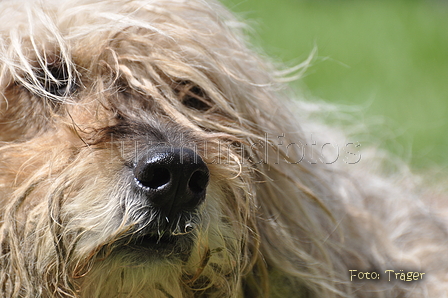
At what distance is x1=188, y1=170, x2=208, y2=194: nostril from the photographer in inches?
69.3

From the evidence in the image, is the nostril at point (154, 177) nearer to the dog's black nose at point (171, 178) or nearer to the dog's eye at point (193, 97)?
the dog's black nose at point (171, 178)

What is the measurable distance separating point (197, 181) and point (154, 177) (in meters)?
0.11

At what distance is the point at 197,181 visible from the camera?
1770 millimetres

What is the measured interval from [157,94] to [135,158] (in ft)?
1.08

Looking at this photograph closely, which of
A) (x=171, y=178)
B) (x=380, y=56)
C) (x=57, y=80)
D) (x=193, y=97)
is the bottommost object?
(x=171, y=178)

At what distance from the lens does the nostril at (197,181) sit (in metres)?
1.76

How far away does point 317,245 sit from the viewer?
223 centimetres

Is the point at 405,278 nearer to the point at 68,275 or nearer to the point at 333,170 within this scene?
the point at 333,170

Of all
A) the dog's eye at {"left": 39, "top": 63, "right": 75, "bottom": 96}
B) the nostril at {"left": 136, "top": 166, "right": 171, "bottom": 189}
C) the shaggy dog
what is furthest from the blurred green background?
the nostril at {"left": 136, "top": 166, "right": 171, "bottom": 189}

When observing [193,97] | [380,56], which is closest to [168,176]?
[193,97]

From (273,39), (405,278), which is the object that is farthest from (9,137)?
(273,39)

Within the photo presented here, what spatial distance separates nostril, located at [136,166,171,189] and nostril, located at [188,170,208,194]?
0.06 m

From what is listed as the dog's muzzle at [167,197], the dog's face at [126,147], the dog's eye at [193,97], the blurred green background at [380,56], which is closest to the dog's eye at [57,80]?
the dog's face at [126,147]

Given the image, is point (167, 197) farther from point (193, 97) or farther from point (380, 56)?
point (380, 56)
